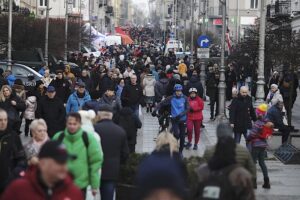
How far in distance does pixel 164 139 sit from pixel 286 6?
141 feet

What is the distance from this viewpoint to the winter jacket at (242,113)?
16.7 meters

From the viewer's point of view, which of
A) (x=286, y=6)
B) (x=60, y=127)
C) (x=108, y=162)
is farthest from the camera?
(x=286, y=6)

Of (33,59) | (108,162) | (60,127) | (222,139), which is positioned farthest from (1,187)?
(33,59)

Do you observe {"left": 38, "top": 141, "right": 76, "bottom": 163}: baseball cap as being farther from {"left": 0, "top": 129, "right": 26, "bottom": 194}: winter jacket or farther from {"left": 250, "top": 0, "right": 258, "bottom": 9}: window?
{"left": 250, "top": 0, "right": 258, "bottom": 9}: window

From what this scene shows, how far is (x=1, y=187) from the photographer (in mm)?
9172

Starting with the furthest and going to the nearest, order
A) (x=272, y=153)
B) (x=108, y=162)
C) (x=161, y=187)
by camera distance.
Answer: (x=272, y=153), (x=108, y=162), (x=161, y=187)

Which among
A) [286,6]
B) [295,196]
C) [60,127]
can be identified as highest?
[286,6]

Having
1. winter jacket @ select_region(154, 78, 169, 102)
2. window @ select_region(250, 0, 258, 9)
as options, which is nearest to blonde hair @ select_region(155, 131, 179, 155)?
winter jacket @ select_region(154, 78, 169, 102)

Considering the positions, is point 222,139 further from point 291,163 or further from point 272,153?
point 272,153

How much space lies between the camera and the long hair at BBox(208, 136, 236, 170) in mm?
7688

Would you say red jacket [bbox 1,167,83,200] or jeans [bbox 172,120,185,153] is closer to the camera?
red jacket [bbox 1,167,83,200]

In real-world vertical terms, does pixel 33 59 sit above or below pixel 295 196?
above

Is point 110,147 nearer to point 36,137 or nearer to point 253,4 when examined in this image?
point 36,137

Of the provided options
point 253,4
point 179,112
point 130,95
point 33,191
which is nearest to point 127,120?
point 179,112
